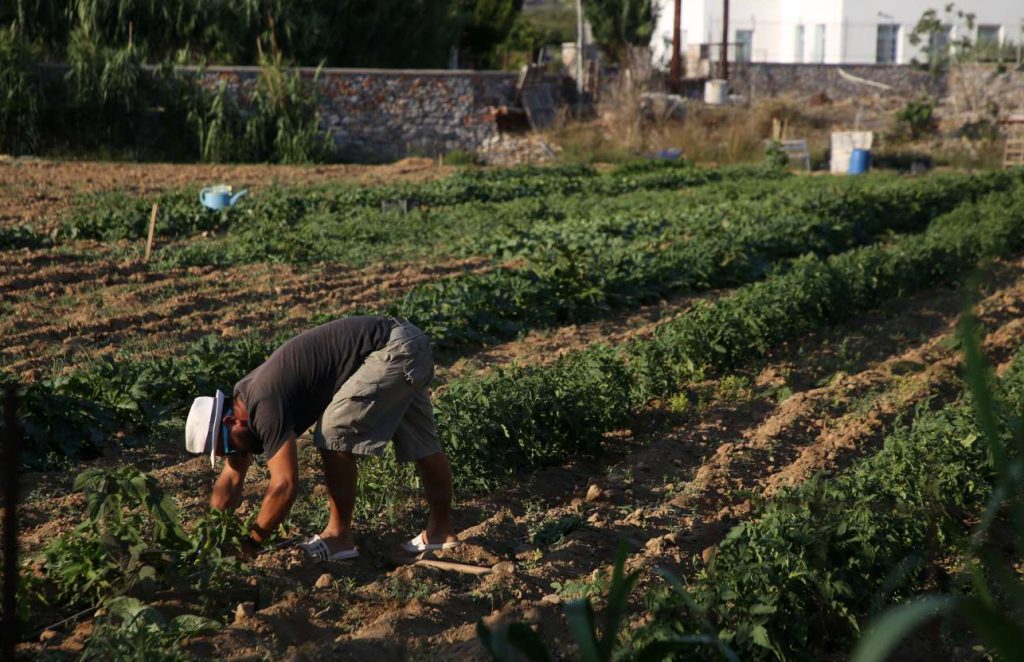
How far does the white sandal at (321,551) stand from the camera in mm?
5188

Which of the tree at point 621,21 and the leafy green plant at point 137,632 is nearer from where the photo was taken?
the leafy green plant at point 137,632

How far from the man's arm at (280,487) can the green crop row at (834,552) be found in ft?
5.16

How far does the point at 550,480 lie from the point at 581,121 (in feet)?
81.9

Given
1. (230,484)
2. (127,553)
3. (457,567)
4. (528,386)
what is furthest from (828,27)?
(127,553)

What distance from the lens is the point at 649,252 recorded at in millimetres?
12250

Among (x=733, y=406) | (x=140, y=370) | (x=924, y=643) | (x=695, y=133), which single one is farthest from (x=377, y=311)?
(x=695, y=133)

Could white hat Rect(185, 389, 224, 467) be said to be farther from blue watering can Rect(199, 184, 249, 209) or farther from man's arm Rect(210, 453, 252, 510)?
blue watering can Rect(199, 184, 249, 209)

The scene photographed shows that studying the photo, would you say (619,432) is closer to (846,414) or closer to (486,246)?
(846,414)

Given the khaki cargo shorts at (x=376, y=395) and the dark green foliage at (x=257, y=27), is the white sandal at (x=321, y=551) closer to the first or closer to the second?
the khaki cargo shorts at (x=376, y=395)

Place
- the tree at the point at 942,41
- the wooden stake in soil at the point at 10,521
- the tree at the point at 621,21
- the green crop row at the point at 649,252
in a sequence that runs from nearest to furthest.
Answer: the wooden stake in soil at the point at 10,521 → the green crop row at the point at 649,252 → the tree at the point at 942,41 → the tree at the point at 621,21

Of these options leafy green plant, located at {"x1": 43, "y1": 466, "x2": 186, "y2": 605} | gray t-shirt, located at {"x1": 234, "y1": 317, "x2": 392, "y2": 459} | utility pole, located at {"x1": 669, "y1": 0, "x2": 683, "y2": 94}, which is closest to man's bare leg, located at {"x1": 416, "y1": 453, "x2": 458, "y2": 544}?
gray t-shirt, located at {"x1": 234, "y1": 317, "x2": 392, "y2": 459}

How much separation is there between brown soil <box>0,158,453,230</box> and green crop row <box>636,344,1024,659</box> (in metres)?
11.5

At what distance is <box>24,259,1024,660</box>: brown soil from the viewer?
4.56m

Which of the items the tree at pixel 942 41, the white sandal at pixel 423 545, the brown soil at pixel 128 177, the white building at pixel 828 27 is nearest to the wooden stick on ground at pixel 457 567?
the white sandal at pixel 423 545
